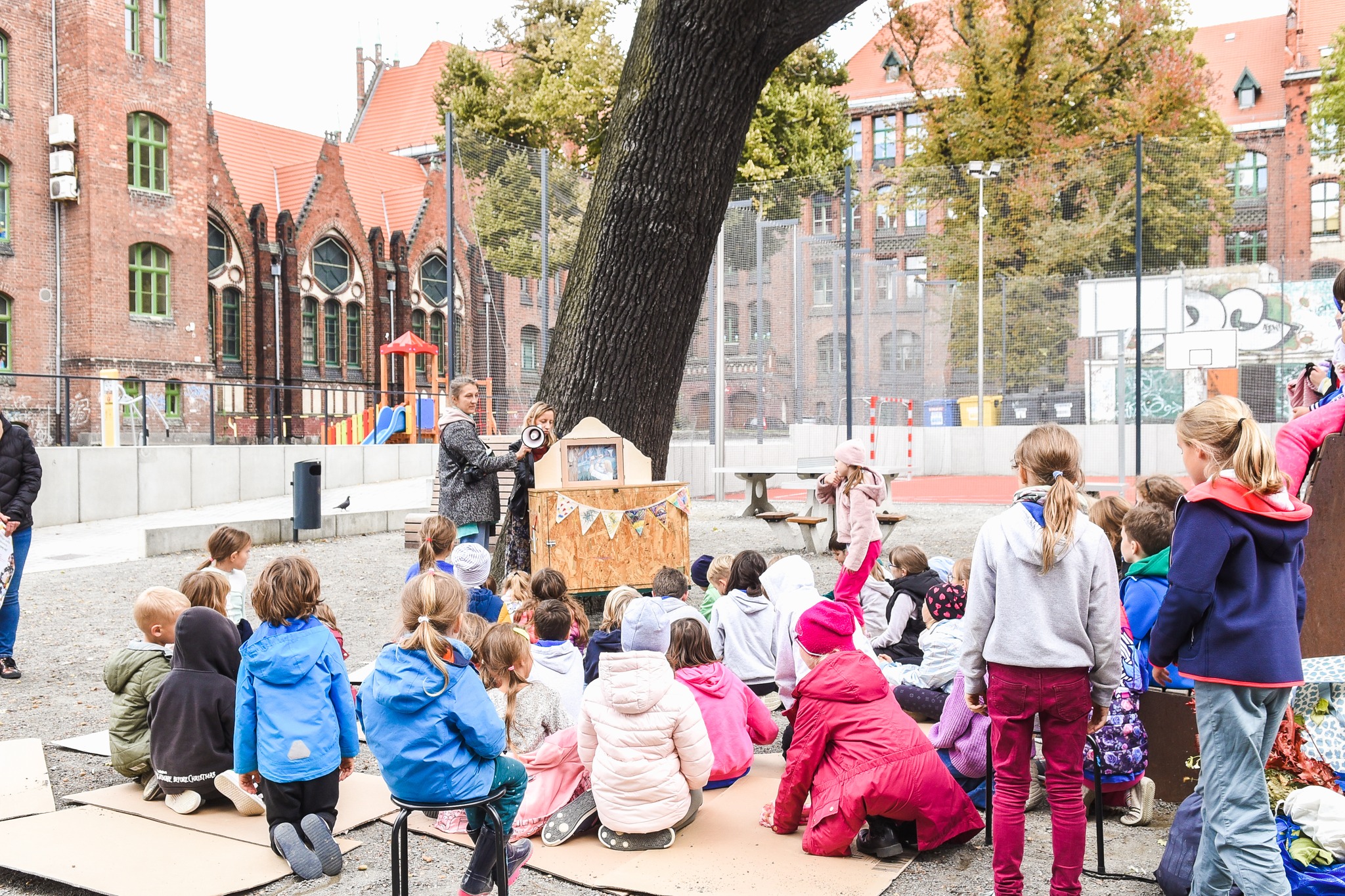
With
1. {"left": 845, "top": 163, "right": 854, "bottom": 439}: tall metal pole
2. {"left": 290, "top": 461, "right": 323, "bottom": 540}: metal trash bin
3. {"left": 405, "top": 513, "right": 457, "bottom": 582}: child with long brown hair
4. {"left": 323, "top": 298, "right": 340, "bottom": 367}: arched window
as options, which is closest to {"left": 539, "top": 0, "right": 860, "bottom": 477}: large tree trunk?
{"left": 405, "top": 513, "right": 457, "bottom": 582}: child with long brown hair

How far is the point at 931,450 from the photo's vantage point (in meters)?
25.2

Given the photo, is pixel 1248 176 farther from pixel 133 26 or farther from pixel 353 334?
pixel 353 334

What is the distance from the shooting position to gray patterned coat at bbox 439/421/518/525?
282 inches

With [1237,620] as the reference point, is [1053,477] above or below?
above

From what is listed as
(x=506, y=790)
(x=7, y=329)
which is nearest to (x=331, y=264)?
(x=7, y=329)

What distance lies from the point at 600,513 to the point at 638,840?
3.64 m

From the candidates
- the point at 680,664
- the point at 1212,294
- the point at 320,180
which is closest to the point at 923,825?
the point at 680,664

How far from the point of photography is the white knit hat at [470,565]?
6059 mm

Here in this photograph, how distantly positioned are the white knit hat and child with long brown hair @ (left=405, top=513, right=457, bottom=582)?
2.2 inches

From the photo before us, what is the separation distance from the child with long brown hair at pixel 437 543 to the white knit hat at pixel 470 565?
0.18 feet

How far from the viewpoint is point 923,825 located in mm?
3973

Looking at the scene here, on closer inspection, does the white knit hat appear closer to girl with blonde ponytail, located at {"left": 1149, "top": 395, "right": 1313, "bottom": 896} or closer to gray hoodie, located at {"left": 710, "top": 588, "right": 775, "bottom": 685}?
gray hoodie, located at {"left": 710, "top": 588, "right": 775, "bottom": 685}

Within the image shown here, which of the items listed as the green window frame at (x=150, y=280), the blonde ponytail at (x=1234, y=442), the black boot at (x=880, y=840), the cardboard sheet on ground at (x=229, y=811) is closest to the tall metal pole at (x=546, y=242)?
the cardboard sheet on ground at (x=229, y=811)

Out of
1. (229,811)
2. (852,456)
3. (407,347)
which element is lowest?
(229,811)
